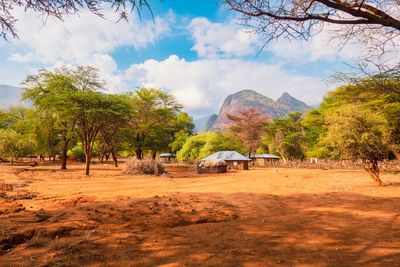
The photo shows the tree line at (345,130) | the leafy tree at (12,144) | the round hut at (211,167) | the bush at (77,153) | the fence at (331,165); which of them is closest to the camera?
the tree line at (345,130)

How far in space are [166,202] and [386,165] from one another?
35917 mm

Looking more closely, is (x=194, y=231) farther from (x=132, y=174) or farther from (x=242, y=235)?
(x=132, y=174)

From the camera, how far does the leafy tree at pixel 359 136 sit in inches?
614

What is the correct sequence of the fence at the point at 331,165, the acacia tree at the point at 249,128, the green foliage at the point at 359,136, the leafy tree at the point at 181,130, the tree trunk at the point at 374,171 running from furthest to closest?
the acacia tree at the point at 249,128, the leafy tree at the point at 181,130, the fence at the point at 331,165, the tree trunk at the point at 374,171, the green foliage at the point at 359,136

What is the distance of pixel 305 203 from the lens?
10852mm

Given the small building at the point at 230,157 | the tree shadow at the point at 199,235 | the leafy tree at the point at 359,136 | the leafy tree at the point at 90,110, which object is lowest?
the tree shadow at the point at 199,235

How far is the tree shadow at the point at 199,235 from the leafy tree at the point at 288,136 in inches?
1919

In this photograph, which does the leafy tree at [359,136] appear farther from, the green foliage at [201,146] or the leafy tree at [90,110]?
the green foliage at [201,146]

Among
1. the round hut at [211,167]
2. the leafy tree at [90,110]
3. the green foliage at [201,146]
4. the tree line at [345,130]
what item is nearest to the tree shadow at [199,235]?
the tree line at [345,130]

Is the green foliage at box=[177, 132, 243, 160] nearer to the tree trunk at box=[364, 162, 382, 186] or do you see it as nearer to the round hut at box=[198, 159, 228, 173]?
the round hut at box=[198, 159, 228, 173]

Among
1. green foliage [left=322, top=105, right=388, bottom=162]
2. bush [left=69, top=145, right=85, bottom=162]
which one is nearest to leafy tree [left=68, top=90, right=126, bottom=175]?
green foliage [left=322, top=105, right=388, bottom=162]

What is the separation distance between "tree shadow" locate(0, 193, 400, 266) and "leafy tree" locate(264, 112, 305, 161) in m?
48.7

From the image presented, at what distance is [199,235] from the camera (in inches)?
249

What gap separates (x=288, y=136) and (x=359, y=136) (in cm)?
4200
